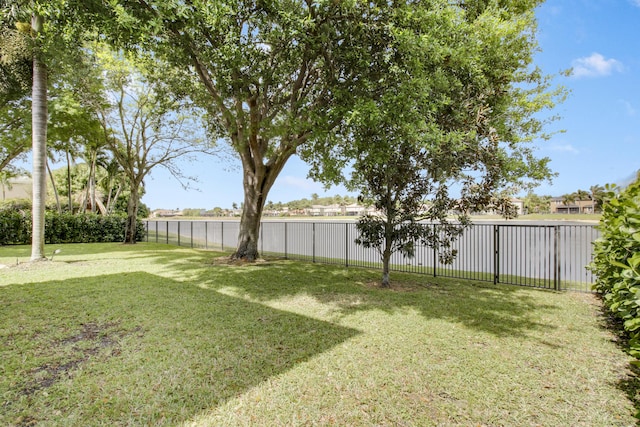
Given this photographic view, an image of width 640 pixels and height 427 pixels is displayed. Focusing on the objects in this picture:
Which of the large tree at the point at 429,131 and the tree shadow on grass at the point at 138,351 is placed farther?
the large tree at the point at 429,131

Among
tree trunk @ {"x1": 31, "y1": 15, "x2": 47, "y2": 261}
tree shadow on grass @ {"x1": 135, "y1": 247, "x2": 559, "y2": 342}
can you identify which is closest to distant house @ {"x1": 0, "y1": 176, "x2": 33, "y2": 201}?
tree trunk @ {"x1": 31, "y1": 15, "x2": 47, "y2": 261}

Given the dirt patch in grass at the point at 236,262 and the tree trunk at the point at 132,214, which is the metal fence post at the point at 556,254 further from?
the tree trunk at the point at 132,214

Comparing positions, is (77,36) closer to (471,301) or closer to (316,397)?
(316,397)

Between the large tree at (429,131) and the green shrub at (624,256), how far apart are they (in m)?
1.68

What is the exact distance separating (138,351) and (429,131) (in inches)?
195

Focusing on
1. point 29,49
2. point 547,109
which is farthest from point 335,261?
point 29,49

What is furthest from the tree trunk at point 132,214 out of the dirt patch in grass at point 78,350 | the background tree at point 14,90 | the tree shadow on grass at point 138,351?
the dirt patch in grass at point 78,350

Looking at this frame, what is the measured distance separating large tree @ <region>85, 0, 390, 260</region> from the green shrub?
4087 millimetres

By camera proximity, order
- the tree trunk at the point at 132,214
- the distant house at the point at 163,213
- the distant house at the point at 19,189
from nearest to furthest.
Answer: the tree trunk at the point at 132,214 < the distant house at the point at 19,189 < the distant house at the point at 163,213

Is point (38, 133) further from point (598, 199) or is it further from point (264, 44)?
point (598, 199)

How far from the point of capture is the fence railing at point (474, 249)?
6855 mm

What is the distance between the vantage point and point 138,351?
3.41 m

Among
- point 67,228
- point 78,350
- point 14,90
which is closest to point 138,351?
point 78,350

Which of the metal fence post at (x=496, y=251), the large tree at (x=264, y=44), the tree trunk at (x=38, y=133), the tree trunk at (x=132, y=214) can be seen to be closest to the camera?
the large tree at (x=264, y=44)
